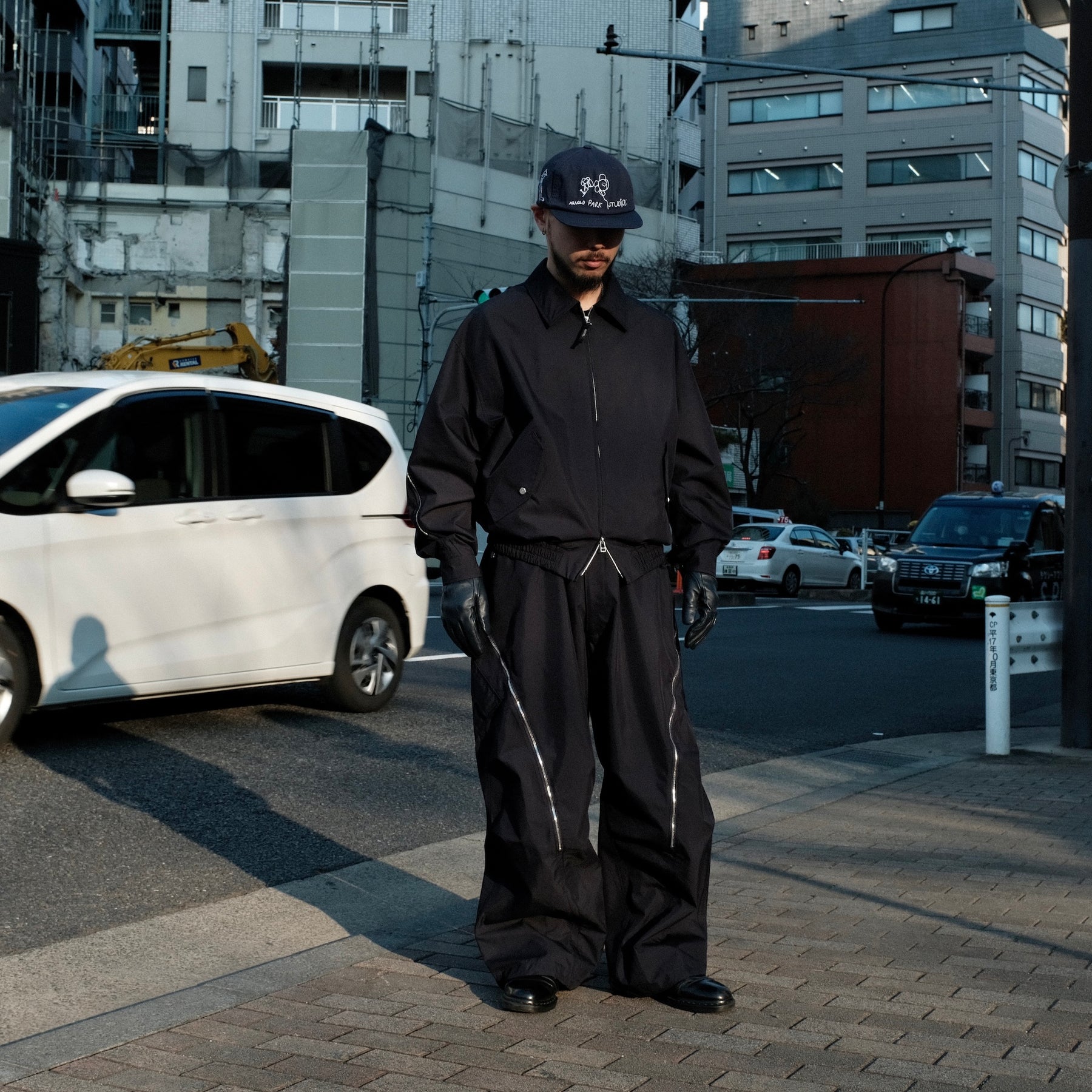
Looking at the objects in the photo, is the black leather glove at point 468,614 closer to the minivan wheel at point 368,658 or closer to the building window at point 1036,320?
the minivan wheel at point 368,658

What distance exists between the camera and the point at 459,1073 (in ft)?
10.5

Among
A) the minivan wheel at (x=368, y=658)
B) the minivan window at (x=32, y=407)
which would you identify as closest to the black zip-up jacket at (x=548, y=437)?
the minivan window at (x=32, y=407)

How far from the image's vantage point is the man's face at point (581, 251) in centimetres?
373

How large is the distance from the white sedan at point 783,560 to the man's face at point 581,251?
25132mm

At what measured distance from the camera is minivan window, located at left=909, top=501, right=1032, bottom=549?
1998 centimetres

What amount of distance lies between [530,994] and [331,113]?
192ft

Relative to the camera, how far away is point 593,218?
366 centimetres

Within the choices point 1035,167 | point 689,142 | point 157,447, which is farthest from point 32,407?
point 1035,167

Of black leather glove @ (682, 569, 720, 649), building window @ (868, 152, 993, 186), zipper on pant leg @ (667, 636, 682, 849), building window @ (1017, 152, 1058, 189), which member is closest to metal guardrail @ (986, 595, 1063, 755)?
black leather glove @ (682, 569, 720, 649)

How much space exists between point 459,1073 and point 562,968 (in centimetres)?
54

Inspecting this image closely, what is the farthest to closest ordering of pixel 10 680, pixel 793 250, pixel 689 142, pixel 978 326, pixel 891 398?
1. pixel 793 250
2. pixel 689 142
3. pixel 978 326
4. pixel 891 398
5. pixel 10 680

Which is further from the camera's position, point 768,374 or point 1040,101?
point 1040,101

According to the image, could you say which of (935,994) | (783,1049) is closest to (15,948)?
(783,1049)

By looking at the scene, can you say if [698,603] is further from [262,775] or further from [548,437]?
[262,775]
